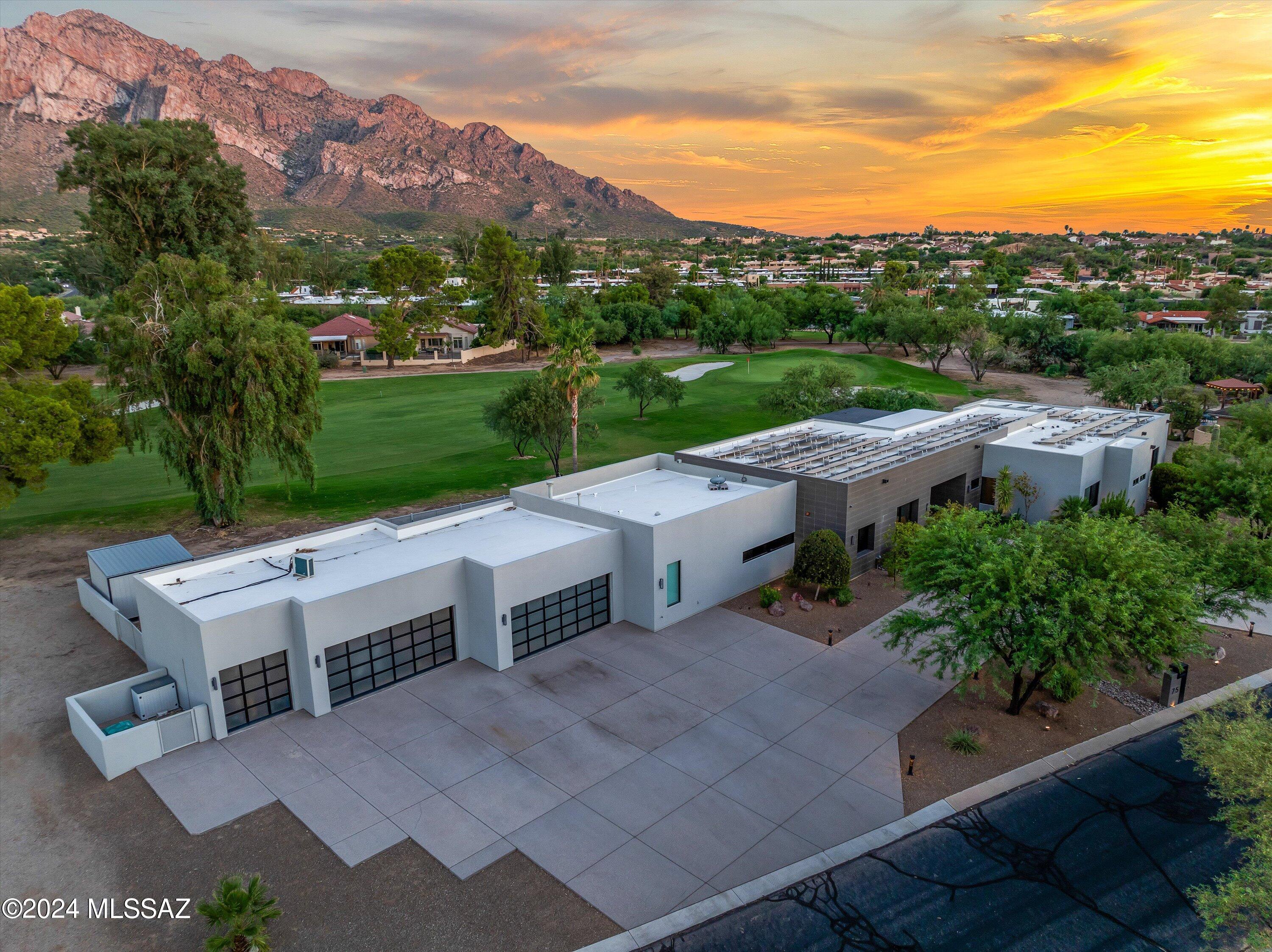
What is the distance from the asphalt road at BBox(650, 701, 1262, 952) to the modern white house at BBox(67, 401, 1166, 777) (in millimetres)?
10189

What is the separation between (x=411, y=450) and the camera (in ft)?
155

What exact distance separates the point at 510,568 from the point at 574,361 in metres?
18.0

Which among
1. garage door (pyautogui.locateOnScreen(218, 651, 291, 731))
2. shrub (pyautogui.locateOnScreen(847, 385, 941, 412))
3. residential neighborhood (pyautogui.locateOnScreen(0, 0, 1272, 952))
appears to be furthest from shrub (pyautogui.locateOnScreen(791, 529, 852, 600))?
shrub (pyautogui.locateOnScreen(847, 385, 941, 412))

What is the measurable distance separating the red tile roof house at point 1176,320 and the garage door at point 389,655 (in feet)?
324

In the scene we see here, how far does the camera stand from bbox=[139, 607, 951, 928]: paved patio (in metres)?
13.8

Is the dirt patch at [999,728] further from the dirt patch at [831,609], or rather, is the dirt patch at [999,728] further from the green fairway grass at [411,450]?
the green fairway grass at [411,450]

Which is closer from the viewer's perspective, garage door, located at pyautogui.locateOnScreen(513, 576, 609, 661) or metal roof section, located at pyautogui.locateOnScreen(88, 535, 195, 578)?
garage door, located at pyautogui.locateOnScreen(513, 576, 609, 661)

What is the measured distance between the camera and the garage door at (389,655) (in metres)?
18.8

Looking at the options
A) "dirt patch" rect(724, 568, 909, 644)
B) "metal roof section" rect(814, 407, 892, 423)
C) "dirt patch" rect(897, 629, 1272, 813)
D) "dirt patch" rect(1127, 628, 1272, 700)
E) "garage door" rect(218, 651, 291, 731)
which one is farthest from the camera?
"metal roof section" rect(814, 407, 892, 423)

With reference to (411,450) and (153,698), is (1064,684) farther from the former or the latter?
(411,450)

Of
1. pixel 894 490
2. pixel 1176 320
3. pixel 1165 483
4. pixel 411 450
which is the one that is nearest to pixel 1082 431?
pixel 1165 483

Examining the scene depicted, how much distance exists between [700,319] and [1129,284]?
121435 mm

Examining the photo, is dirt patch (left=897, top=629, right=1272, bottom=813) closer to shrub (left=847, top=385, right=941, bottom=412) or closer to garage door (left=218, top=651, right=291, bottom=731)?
garage door (left=218, top=651, right=291, bottom=731)

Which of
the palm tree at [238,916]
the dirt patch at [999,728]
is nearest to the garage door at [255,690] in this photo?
the palm tree at [238,916]
